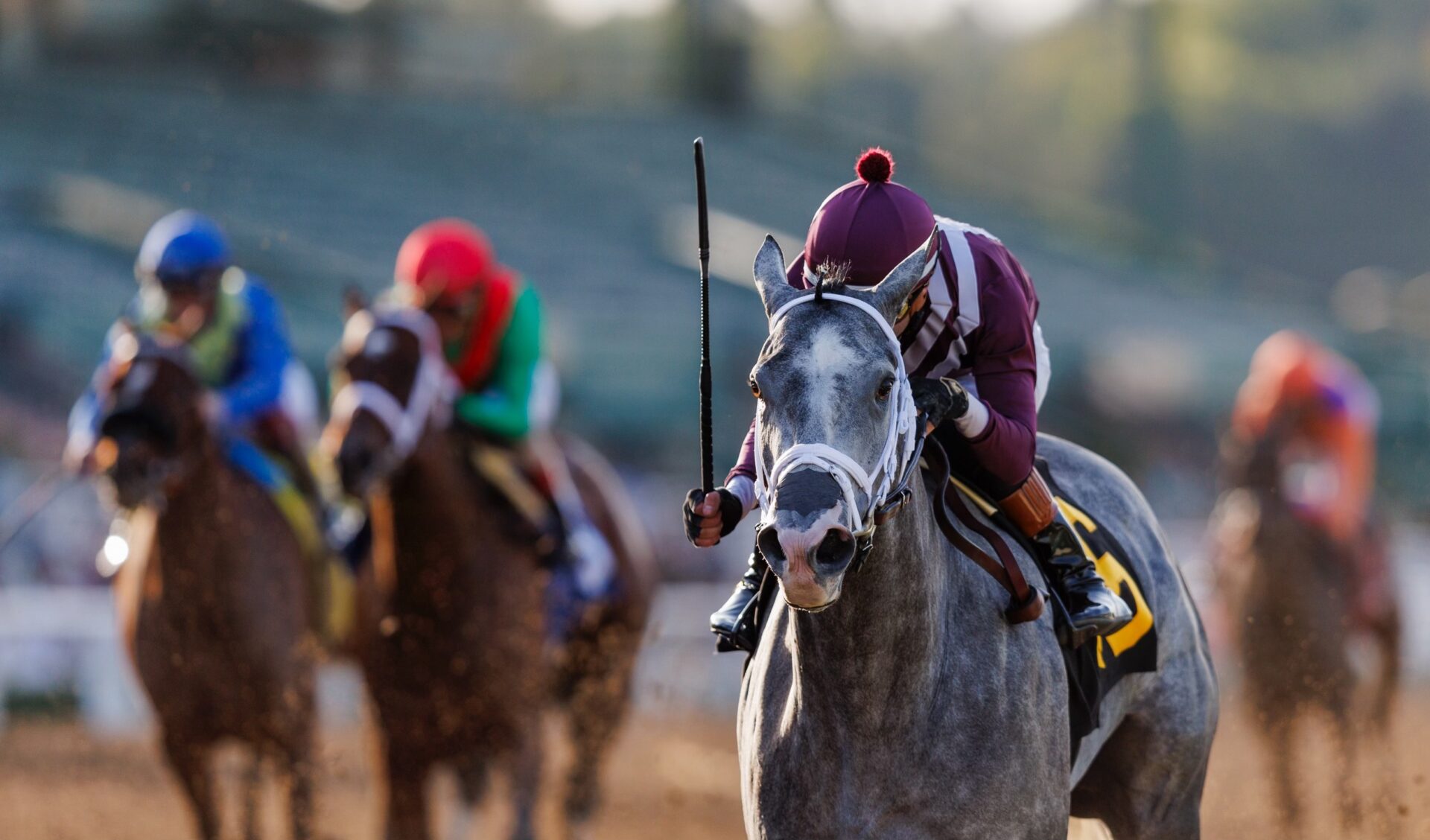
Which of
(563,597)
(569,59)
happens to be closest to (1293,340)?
(563,597)

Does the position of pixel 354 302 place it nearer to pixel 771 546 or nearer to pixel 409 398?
pixel 409 398

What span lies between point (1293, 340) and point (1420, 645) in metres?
7.38

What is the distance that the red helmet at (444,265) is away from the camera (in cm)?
723

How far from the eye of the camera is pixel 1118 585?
4.13 meters

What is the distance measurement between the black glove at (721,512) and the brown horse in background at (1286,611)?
187 inches

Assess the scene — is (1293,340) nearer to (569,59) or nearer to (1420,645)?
(1420,645)

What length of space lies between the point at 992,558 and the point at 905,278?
2.18 feet

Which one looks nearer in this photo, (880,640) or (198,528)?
(880,640)

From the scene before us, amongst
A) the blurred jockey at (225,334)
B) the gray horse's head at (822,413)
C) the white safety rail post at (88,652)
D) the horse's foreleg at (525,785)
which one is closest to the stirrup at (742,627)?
the gray horse's head at (822,413)

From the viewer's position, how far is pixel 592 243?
81.3 feet

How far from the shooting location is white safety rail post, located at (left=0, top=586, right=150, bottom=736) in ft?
37.0

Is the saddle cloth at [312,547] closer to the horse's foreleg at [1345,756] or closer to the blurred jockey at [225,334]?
the blurred jockey at [225,334]

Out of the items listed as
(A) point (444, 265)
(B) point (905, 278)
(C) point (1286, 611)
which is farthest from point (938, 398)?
(C) point (1286, 611)

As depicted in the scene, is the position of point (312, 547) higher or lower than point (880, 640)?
higher
